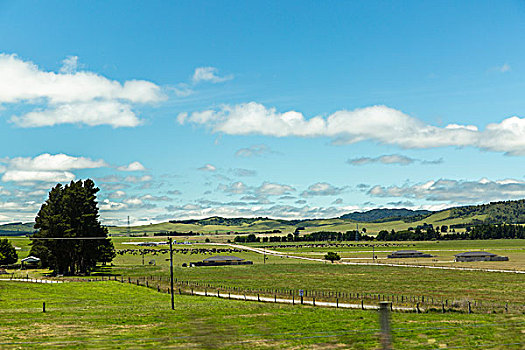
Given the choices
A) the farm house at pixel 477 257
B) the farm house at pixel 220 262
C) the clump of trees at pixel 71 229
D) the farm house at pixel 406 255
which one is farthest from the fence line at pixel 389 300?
the farm house at pixel 406 255

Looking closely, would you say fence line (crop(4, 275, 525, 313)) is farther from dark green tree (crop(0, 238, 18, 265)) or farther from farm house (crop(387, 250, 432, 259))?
farm house (crop(387, 250, 432, 259))

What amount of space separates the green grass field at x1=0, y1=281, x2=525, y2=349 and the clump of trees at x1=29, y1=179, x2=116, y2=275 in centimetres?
3408

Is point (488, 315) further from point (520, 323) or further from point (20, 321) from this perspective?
point (20, 321)

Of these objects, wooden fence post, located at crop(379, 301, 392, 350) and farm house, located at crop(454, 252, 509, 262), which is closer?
wooden fence post, located at crop(379, 301, 392, 350)

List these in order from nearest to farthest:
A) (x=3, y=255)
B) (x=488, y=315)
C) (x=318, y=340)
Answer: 1. (x=318, y=340)
2. (x=488, y=315)
3. (x=3, y=255)

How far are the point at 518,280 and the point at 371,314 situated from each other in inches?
2183

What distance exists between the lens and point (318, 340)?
33.1m

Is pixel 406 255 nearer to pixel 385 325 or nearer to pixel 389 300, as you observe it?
pixel 389 300

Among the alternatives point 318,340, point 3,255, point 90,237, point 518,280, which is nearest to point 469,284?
point 518,280

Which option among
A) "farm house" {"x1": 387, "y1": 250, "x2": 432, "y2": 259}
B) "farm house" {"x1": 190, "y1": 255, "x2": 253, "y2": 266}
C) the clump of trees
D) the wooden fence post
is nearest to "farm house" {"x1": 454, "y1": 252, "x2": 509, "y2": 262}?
"farm house" {"x1": 387, "y1": 250, "x2": 432, "y2": 259}

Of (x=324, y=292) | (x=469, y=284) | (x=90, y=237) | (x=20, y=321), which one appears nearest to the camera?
(x=20, y=321)

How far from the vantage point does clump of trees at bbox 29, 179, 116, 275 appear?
95.1 m

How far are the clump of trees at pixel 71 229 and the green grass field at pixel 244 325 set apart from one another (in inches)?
1342

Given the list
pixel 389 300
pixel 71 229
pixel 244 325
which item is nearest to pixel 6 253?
pixel 71 229
